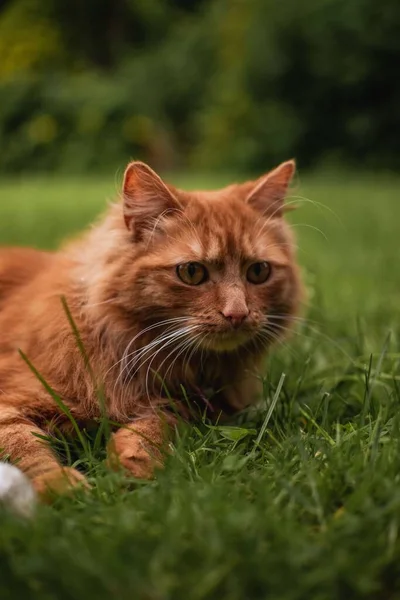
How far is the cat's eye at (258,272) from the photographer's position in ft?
6.55

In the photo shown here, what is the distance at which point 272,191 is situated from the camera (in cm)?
217

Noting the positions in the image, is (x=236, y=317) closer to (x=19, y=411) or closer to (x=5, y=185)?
(x=19, y=411)

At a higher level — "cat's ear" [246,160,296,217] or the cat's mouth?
"cat's ear" [246,160,296,217]

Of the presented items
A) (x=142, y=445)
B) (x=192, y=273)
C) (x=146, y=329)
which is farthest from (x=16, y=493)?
(x=192, y=273)

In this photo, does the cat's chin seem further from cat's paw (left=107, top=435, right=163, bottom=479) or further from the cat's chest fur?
cat's paw (left=107, top=435, right=163, bottom=479)

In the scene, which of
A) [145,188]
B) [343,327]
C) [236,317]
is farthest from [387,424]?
[343,327]

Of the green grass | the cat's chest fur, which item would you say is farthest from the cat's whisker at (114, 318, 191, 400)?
the green grass

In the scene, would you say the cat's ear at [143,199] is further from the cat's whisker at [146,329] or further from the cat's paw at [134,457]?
the cat's paw at [134,457]

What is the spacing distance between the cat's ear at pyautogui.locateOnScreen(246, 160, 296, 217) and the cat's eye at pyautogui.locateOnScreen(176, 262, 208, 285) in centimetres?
34

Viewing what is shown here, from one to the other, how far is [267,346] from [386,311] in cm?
134

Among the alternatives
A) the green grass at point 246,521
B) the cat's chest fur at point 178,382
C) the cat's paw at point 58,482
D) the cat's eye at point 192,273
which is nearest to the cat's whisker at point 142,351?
the cat's chest fur at point 178,382

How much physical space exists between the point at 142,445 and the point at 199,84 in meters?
15.2

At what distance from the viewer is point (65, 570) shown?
1.14 metres

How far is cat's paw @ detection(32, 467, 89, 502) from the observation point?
146cm
